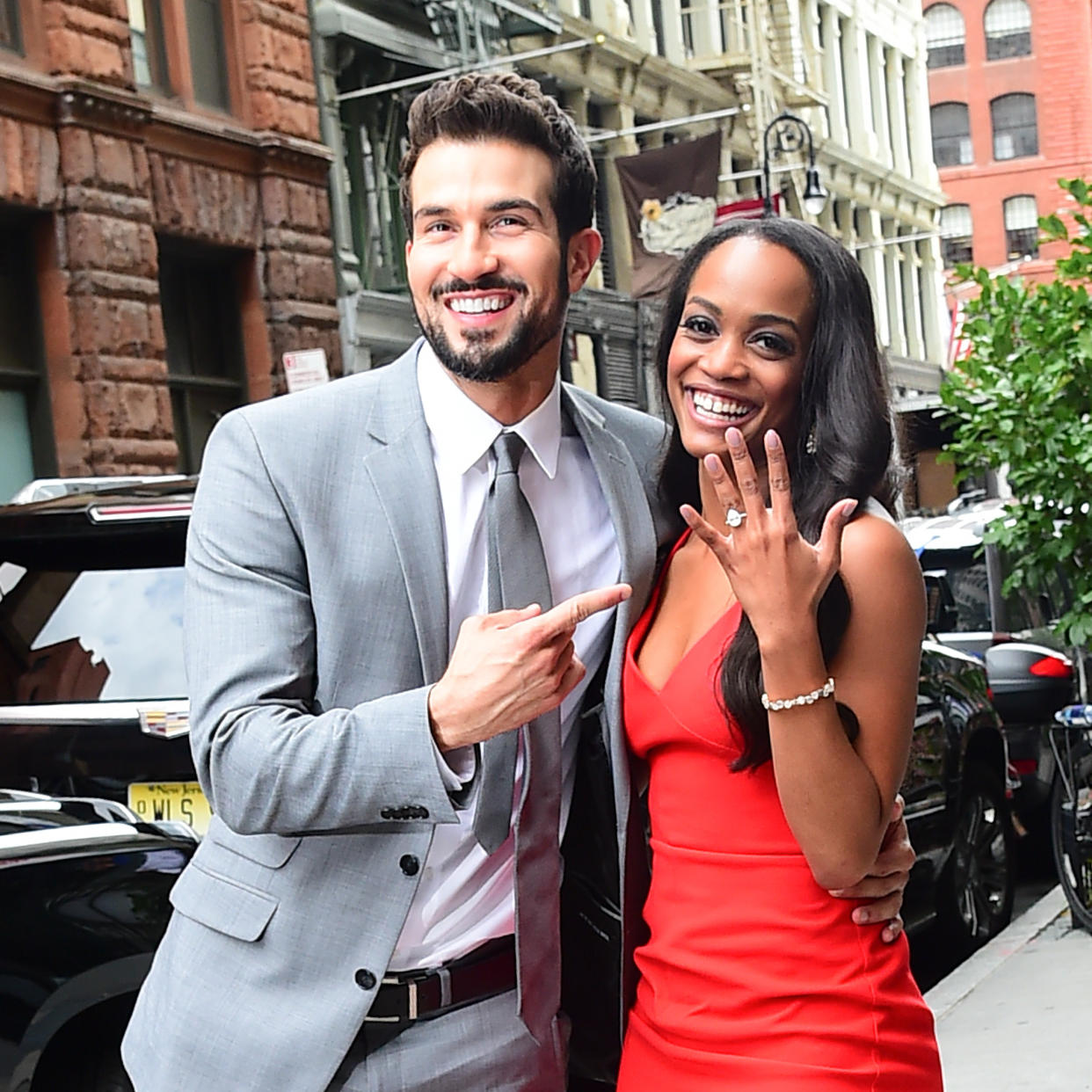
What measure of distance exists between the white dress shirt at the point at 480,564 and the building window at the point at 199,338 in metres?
16.2

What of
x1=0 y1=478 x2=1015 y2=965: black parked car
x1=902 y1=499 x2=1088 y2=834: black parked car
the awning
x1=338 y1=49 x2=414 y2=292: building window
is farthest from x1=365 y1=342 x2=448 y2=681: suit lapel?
the awning

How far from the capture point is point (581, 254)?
319 centimetres

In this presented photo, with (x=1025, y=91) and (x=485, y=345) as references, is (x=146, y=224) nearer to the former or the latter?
(x=485, y=345)

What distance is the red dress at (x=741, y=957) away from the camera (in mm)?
2748

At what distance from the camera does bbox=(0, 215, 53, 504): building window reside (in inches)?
675

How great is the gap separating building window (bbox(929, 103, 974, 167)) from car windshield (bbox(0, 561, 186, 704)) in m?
71.2

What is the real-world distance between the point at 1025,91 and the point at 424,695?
245 feet

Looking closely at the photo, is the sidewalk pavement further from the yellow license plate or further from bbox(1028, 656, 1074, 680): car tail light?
the yellow license plate

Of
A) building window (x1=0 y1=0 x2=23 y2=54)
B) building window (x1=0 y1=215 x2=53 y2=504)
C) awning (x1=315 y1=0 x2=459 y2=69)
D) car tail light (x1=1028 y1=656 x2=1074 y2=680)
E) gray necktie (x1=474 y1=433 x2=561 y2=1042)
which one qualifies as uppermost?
awning (x1=315 y1=0 x2=459 y2=69)

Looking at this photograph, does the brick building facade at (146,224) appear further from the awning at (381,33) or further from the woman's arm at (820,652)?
the woman's arm at (820,652)

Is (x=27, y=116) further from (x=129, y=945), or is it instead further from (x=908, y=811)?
(x=129, y=945)

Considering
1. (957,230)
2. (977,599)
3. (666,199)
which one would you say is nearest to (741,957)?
(977,599)

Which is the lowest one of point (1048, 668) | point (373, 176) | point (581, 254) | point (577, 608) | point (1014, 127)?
point (1048, 668)

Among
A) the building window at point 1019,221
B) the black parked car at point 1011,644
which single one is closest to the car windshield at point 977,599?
the black parked car at point 1011,644
